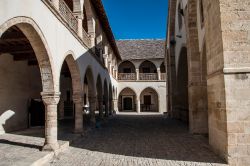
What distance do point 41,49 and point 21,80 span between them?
7194 millimetres

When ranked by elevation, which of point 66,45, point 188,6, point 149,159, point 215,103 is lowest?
point 149,159

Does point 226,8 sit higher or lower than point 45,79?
higher

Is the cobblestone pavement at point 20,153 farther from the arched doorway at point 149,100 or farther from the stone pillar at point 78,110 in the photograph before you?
the arched doorway at point 149,100

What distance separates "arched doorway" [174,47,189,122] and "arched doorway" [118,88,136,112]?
13.8 m

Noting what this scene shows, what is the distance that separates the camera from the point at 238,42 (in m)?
6.61

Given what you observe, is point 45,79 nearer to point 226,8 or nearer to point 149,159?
point 149,159

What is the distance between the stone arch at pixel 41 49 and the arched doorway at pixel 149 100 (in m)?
26.2

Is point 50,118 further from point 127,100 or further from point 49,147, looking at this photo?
point 127,100

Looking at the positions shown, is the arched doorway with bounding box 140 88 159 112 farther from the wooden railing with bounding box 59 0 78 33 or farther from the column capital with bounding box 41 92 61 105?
the column capital with bounding box 41 92 61 105

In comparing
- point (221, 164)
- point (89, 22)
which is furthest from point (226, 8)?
point (89, 22)

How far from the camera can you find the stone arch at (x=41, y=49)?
21.1 feet

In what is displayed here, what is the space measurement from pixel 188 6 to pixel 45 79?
7239 millimetres

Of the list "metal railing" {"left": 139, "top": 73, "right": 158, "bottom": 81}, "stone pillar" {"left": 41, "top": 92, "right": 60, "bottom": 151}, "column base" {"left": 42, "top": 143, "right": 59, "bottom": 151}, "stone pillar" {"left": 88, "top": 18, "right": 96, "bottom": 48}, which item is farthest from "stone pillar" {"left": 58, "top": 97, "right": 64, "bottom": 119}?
"column base" {"left": 42, "top": 143, "right": 59, "bottom": 151}

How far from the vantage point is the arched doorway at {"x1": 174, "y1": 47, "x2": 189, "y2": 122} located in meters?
17.7
